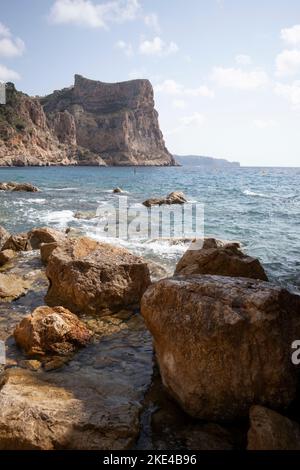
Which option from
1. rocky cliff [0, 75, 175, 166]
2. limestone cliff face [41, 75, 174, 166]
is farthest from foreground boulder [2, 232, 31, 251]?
limestone cliff face [41, 75, 174, 166]

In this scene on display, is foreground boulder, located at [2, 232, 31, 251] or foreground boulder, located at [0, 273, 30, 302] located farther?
foreground boulder, located at [2, 232, 31, 251]

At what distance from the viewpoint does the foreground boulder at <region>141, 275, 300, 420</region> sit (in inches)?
170

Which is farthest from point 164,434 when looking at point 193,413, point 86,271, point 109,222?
point 109,222

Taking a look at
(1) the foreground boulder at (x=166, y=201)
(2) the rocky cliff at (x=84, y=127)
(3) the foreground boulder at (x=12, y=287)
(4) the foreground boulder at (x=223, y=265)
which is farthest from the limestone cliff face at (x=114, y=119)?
(4) the foreground boulder at (x=223, y=265)

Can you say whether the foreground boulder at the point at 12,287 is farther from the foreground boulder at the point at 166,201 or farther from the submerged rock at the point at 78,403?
the foreground boulder at the point at 166,201

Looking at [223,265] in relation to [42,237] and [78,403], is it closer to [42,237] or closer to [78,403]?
[78,403]

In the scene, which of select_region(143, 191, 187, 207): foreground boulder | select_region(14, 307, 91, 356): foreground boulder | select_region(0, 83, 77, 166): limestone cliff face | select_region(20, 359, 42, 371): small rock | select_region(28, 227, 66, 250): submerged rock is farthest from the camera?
select_region(0, 83, 77, 166): limestone cliff face

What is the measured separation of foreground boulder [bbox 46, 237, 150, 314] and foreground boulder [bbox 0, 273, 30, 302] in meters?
1.13

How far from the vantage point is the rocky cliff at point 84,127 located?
107250mm

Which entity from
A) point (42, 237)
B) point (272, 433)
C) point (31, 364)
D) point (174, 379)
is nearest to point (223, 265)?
point (174, 379)

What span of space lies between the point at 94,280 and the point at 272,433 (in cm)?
465

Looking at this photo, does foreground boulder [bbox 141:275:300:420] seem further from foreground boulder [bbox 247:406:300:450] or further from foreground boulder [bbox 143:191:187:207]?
foreground boulder [bbox 143:191:187:207]

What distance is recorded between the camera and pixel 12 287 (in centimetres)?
885
